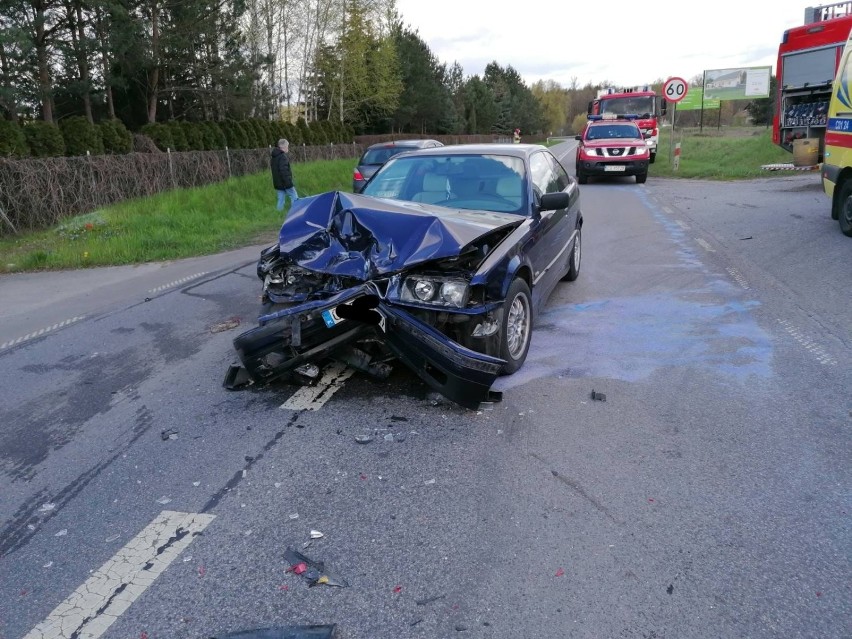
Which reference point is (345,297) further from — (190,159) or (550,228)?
(190,159)

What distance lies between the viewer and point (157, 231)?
12.2 metres

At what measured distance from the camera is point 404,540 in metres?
2.95

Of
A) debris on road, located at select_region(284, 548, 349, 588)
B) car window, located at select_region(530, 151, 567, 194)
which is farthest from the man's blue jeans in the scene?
debris on road, located at select_region(284, 548, 349, 588)

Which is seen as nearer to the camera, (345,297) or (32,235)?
(345,297)

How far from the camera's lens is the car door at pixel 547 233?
537cm

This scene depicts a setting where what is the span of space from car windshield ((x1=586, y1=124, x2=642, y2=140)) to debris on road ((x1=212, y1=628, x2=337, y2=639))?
20.2 metres

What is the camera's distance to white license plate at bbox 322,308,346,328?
3.99 m

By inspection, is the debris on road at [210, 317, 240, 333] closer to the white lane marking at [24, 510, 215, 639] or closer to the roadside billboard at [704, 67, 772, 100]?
the white lane marking at [24, 510, 215, 639]

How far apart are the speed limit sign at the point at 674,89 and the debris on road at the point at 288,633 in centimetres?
2293

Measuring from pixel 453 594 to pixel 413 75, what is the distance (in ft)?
193

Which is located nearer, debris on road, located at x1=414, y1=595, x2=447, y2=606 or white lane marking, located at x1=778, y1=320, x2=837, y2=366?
debris on road, located at x1=414, y1=595, x2=447, y2=606

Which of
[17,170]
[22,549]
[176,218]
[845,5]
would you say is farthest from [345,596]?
[845,5]

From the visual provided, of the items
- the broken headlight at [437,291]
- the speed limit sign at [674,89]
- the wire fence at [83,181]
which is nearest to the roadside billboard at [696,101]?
the speed limit sign at [674,89]

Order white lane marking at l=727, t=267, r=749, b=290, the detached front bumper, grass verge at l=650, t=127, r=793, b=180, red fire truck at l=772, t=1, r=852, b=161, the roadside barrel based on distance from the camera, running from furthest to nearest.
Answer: grass verge at l=650, t=127, r=793, b=180, the roadside barrel, red fire truck at l=772, t=1, r=852, b=161, white lane marking at l=727, t=267, r=749, b=290, the detached front bumper
